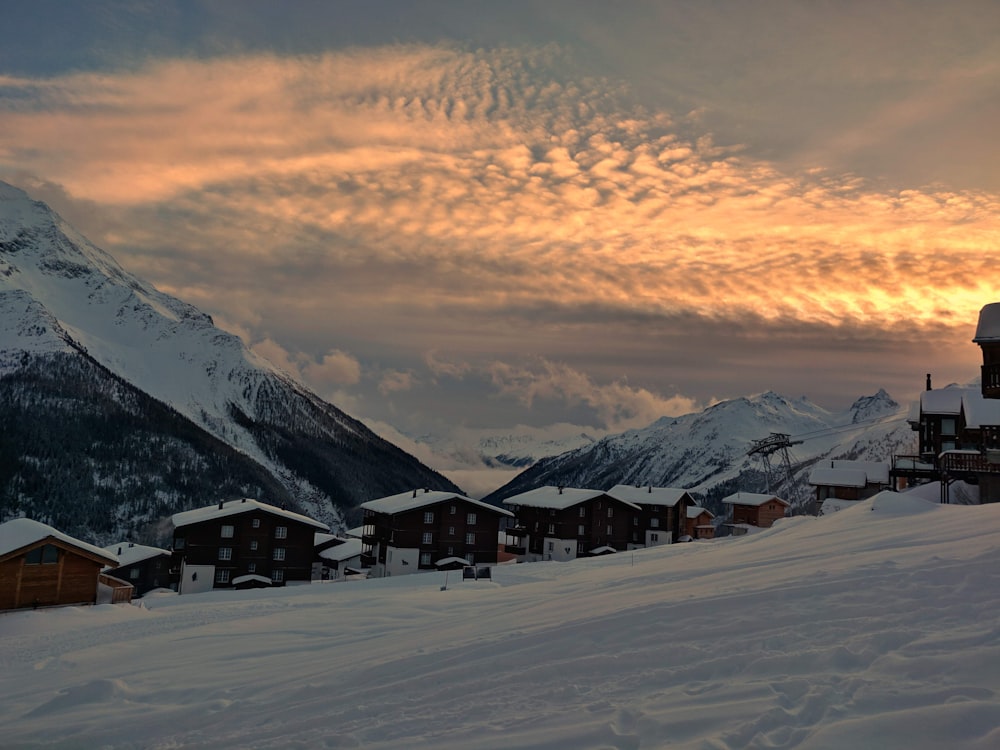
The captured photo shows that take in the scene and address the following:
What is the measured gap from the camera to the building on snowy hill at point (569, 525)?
84562 mm

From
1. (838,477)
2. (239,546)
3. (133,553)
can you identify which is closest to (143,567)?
(133,553)

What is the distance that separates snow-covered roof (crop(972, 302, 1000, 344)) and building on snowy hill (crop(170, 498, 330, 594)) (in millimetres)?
54593

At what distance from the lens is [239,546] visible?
6925 cm

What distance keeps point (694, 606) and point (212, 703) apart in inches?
414

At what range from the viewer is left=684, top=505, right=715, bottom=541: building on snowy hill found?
4003 inches

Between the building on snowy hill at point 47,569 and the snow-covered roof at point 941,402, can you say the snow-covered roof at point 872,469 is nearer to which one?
the snow-covered roof at point 941,402

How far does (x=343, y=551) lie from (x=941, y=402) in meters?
67.5

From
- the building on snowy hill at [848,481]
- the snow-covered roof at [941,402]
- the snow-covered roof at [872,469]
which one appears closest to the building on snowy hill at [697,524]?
the building on snowy hill at [848,481]

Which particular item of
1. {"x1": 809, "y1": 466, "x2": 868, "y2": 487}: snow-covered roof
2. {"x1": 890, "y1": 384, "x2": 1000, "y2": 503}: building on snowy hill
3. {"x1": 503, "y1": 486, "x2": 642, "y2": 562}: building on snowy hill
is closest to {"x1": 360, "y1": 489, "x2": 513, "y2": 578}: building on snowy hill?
{"x1": 503, "y1": 486, "x2": 642, "y2": 562}: building on snowy hill

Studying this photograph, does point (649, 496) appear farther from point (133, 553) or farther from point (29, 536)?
point (29, 536)

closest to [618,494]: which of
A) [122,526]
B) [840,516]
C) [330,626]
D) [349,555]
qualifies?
[349,555]

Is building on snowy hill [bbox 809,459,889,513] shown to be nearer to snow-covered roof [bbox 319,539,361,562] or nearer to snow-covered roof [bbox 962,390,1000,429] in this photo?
snow-covered roof [bbox 962,390,1000,429]

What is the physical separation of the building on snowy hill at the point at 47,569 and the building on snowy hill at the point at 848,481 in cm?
6700

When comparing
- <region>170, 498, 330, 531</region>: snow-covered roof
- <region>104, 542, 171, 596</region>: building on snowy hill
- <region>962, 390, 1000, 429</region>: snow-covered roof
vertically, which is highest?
<region>962, 390, 1000, 429</region>: snow-covered roof
